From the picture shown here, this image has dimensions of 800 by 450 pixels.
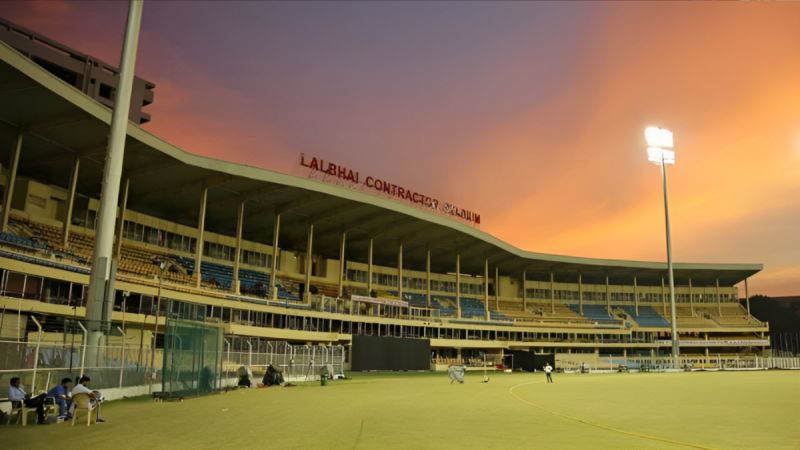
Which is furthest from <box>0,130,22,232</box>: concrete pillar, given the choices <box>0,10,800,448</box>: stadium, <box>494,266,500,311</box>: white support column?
<box>494,266,500,311</box>: white support column

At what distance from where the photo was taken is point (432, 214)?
252 feet

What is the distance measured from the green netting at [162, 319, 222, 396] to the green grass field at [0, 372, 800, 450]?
1.23 m

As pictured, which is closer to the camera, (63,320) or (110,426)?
(110,426)

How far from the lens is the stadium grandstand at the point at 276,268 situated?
4181 cm

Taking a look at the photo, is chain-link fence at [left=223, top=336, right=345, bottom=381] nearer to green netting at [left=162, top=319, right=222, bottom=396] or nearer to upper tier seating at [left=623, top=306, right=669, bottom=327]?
green netting at [left=162, top=319, right=222, bottom=396]

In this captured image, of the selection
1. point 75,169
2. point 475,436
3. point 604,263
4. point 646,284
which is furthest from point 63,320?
point 646,284

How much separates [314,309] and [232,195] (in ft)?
48.5

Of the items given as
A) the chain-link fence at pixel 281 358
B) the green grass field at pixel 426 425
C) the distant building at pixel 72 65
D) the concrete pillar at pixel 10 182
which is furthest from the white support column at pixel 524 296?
the green grass field at pixel 426 425

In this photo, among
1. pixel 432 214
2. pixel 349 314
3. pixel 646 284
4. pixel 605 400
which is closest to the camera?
pixel 605 400

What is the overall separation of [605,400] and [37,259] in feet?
113

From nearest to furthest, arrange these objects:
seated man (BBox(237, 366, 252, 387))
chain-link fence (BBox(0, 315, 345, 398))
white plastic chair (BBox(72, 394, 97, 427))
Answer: white plastic chair (BBox(72, 394, 97, 427)) → chain-link fence (BBox(0, 315, 345, 398)) → seated man (BBox(237, 366, 252, 387))

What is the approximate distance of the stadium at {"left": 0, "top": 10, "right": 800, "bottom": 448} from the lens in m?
19.9

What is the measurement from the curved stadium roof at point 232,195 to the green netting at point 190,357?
20695 mm

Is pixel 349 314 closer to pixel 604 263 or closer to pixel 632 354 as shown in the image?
pixel 604 263
